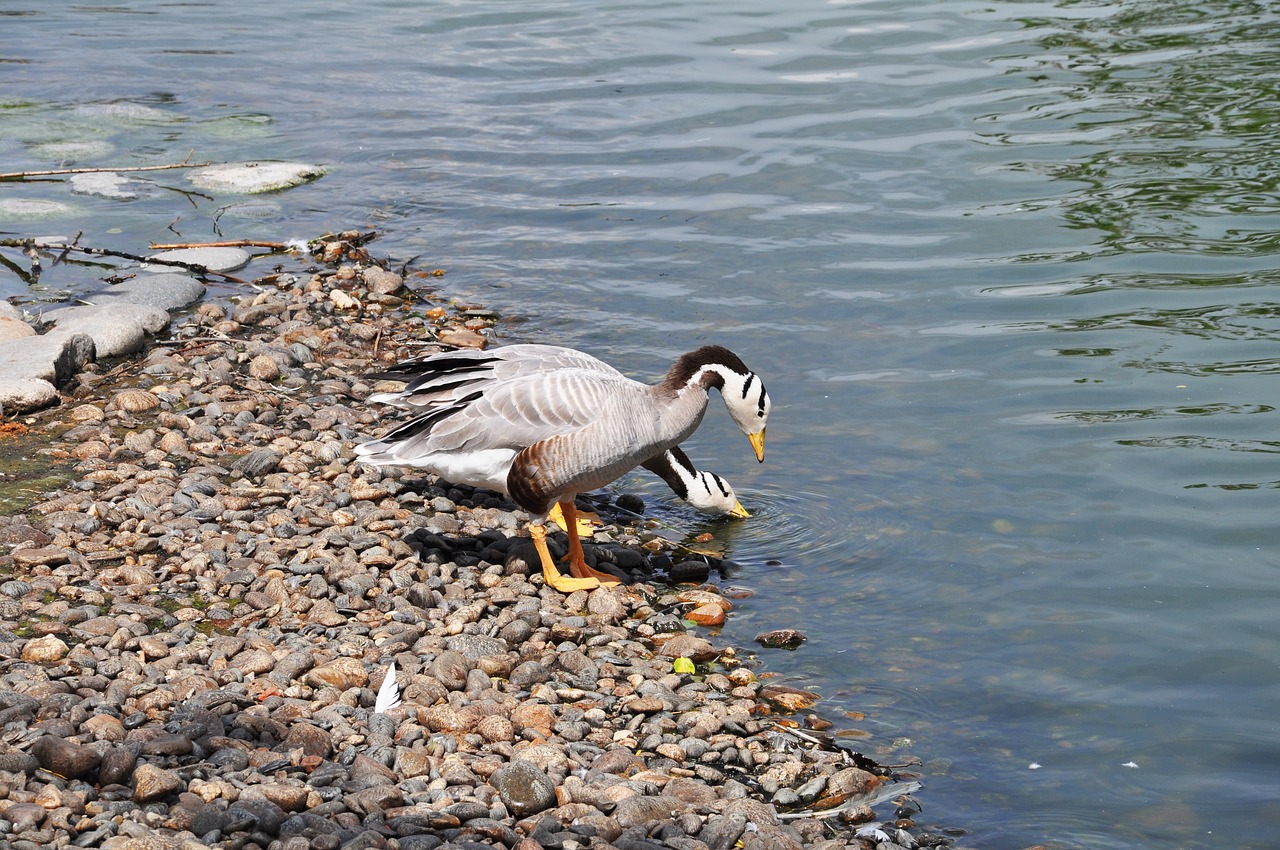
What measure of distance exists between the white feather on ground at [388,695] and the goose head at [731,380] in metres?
2.55

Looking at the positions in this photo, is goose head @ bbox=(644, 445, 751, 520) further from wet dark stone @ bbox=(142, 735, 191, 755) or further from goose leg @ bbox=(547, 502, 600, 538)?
wet dark stone @ bbox=(142, 735, 191, 755)

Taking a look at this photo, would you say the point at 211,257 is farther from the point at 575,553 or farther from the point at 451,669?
the point at 451,669

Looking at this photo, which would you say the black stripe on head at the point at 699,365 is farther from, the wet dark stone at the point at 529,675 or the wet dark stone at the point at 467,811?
the wet dark stone at the point at 467,811

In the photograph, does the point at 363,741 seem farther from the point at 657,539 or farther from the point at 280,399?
the point at 280,399

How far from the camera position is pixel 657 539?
8.11m

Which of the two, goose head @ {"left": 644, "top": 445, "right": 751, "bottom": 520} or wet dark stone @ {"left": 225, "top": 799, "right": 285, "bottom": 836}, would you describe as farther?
goose head @ {"left": 644, "top": 445, "right": 751, "bottom": 520}

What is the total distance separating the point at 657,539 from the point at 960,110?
961 centimetres

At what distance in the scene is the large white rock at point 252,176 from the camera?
14469mm

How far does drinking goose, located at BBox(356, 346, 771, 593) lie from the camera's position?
22.9ft

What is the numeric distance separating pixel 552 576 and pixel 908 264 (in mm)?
6180

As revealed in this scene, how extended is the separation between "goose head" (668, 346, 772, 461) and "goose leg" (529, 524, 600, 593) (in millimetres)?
1226

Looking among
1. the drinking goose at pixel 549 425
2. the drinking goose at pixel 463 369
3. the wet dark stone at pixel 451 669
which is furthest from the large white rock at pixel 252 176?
the wet dark stone at pixel 451 669

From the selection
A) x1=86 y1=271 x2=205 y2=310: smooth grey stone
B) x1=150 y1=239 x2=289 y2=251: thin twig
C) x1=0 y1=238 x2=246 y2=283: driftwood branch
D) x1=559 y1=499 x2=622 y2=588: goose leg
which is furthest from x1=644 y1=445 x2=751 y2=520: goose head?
x1=150 y1=239 x2=289 y2=251: thin twig

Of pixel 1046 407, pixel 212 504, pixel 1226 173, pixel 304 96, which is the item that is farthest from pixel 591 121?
pixel 212 504
